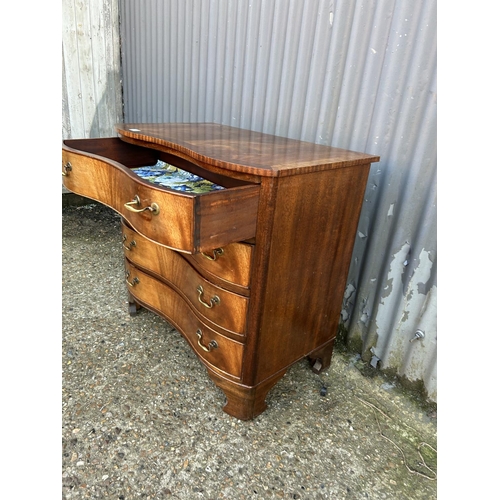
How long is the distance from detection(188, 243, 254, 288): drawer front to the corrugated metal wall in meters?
0.64

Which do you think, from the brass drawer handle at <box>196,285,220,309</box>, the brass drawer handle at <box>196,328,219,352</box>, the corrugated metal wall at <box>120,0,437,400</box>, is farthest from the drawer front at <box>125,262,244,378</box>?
the corrugated metal wall at <box>120,0,437,400</box>

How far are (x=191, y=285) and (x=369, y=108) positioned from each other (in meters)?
0.92

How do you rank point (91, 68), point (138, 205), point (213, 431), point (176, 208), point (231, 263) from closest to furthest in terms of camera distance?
point (176, 208) < point (138, 205) < point (231, 263) < point (213, 431) < point (91, 68)

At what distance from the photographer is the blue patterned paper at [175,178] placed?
1405 millimetres

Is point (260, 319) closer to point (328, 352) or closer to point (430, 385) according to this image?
point (328, 352)

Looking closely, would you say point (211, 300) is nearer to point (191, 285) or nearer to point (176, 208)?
point (191, 285)

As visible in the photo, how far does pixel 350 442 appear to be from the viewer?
1.39 meters

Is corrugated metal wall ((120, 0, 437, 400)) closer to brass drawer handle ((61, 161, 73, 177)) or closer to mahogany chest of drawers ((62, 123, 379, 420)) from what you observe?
mahogany chest of drawers ((62, 123, 379, 420))

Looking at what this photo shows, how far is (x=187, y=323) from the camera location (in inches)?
62.2

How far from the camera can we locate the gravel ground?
1.23 m

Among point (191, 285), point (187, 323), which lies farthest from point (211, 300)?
point (187, 323)

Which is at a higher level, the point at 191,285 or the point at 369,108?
the point at 369,108

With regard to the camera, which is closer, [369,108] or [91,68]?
[369,108]
